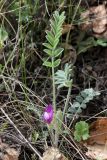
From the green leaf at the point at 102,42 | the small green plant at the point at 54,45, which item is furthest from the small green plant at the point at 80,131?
the green leaf at the point at 102,42

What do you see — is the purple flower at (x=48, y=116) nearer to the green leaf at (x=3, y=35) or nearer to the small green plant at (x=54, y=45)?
the small green plant at (x=54, y=45)

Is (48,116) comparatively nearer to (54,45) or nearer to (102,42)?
(54,45)

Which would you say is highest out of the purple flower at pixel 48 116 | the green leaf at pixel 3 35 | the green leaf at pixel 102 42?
the green leaf at pixel 3 35

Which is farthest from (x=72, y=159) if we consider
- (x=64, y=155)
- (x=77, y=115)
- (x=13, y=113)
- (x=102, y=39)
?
(x=102, y=39)

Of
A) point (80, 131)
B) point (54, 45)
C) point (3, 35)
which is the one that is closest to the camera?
point (54, 45)

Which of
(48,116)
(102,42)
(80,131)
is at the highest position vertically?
(102,42)

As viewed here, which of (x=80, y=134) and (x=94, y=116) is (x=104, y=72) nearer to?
(x=94, y=116)

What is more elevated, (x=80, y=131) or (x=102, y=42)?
(x=102, y=42)

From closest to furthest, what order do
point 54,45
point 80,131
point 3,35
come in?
1. point 54,45
2. point 80,131
3. point 3,35

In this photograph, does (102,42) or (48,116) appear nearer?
(48,116)

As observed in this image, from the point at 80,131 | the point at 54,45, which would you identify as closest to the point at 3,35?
the point at 54,45

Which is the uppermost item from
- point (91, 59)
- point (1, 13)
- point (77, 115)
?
point (1, 13)
